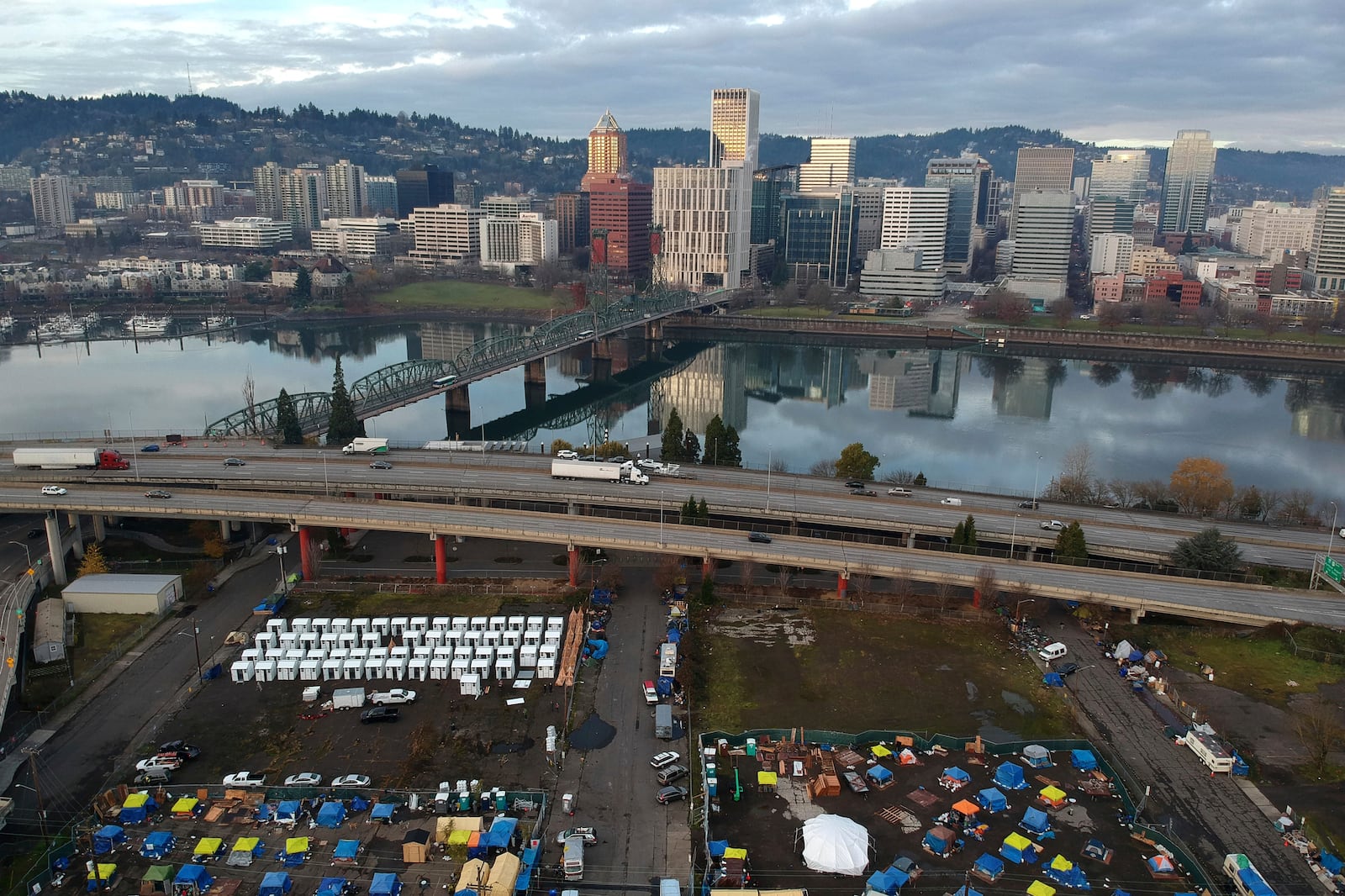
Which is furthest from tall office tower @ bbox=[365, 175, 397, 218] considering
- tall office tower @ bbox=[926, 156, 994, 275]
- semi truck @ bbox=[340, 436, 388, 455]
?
semi truck @ bbox=[340, 436, 388, 455]

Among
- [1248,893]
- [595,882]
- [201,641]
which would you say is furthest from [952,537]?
[201,641]

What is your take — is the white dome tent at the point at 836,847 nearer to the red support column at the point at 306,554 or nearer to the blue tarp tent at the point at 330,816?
the blue tarp tent at the point at 330,816

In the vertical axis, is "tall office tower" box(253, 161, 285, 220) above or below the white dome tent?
above

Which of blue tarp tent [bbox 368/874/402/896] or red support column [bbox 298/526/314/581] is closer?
blue tarp tent [bbox 368/874/402/896]

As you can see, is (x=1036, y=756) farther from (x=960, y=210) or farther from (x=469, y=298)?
(x=960, y=210)

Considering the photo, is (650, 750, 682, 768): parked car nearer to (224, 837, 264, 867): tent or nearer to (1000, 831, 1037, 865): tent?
(1000, 831, 1037, 865): tent

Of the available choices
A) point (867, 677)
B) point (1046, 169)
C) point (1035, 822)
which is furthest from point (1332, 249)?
point (1035, 822)
